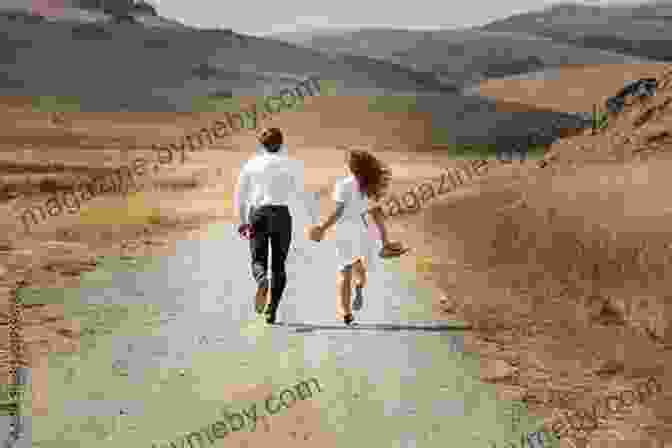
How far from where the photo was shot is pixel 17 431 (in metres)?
6.03

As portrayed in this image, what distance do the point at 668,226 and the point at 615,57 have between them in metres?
76.2

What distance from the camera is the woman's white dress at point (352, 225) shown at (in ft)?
29.1

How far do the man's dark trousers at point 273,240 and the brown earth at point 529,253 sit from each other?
77.0 inches

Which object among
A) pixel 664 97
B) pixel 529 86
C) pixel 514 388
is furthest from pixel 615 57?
pixel 514 388

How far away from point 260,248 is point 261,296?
0.51 meters

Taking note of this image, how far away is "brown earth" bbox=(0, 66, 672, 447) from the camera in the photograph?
7934 mm

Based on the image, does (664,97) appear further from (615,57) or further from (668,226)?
(615,57)

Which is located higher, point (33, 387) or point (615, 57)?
point (615, 57)

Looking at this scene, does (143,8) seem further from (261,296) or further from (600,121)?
(261,296)

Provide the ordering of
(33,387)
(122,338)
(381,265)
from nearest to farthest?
(33,387) → (122,338) → (381,265)

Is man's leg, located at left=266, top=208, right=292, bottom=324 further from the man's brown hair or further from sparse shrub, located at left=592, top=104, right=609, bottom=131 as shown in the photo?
sparse shrub, located at left=592, top=104, right=609, bottom=131

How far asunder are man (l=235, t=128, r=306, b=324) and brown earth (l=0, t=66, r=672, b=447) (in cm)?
197

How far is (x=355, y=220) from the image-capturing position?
9.04 metres

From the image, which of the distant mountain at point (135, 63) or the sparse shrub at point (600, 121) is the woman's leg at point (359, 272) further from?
the distant mountain at point (135, 63)
